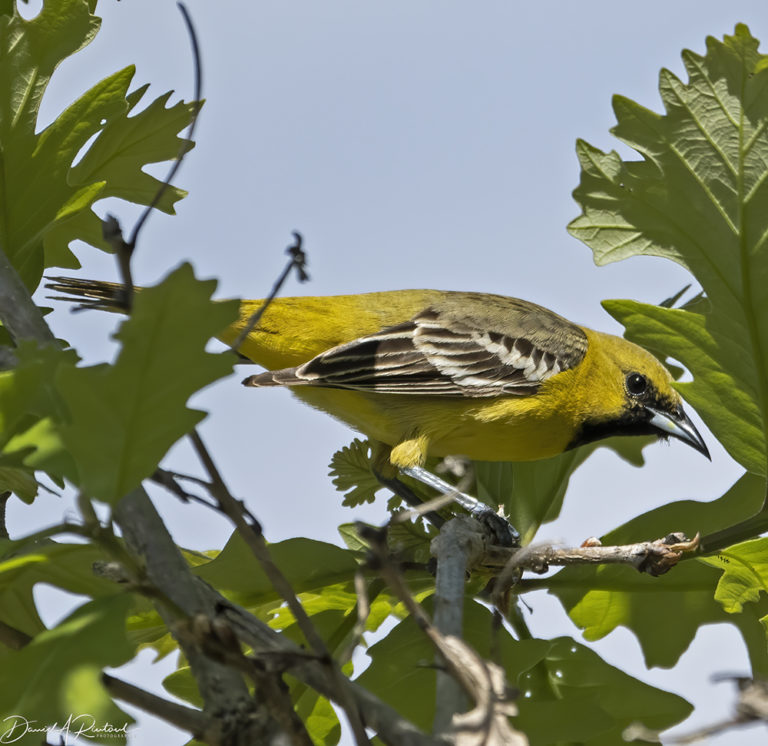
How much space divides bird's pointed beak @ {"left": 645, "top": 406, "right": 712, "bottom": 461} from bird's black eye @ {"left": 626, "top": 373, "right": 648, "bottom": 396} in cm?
8

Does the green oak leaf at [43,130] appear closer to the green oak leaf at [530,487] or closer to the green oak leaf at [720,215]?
the green oak leaf at [720,215]

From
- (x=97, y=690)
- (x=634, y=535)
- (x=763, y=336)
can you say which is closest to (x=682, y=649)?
(x=634, y=535)

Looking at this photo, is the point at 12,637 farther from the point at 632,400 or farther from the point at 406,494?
the point at 632,400

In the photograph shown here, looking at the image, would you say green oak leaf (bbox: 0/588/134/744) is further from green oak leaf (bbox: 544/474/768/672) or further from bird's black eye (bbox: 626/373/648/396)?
bird's black eye (bbox: 626/373/648/396)

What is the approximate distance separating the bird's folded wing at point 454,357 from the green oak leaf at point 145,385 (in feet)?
6.61

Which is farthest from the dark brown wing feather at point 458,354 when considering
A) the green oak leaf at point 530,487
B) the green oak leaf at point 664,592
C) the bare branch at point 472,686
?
the bare branch at point 472,686

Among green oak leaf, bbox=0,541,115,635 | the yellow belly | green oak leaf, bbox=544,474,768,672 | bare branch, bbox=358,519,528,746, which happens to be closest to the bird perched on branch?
the yellow belly

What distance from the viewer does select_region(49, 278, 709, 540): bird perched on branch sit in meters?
3.57

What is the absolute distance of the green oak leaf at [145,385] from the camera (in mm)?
1148

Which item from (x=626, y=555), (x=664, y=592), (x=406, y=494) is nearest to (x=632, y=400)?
(x=406, y=494)

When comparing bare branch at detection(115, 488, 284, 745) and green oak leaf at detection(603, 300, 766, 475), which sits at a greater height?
green oak leaf at detection(603, 300, 766, 475)

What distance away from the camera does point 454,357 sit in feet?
12.6

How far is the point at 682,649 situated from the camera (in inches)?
97.1

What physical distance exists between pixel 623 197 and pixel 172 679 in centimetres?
153
